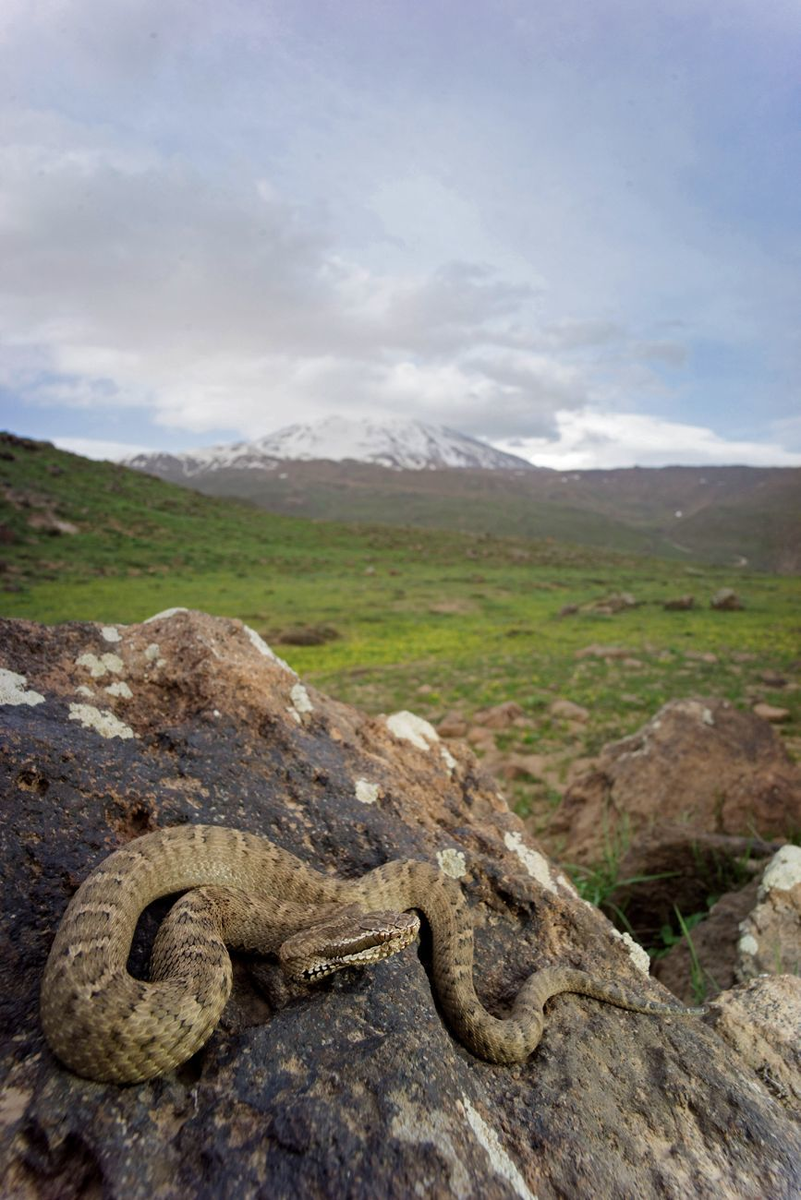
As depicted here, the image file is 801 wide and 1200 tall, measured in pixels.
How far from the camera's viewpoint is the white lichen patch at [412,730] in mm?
6277

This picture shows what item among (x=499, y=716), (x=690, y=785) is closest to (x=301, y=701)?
(x=690, y=785)

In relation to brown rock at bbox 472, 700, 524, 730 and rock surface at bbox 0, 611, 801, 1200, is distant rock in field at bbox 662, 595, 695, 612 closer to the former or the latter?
brown rock at bbox 472, 700, 524, 730

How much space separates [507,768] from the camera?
15383 mm

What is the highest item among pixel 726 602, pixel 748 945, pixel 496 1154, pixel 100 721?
pixel 100 721

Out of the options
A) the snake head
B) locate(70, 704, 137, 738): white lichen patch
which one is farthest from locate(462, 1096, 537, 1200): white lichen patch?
locate(70, 704, 137, 738): white lichen patch

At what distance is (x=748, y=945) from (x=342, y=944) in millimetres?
3996

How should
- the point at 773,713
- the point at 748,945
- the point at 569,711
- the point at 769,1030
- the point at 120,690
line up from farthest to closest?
the point at 569,711
the point at 773,713
the point at 748,945
the point at 120,690
the point at 769,1030

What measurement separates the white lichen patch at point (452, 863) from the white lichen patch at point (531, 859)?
27.7 inches

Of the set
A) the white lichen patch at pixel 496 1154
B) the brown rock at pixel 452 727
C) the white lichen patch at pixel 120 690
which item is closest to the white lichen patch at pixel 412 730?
the white lichen patch at pixel 120 690

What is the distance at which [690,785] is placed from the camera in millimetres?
10305

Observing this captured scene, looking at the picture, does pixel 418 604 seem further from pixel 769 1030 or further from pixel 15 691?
pixel 769 1030

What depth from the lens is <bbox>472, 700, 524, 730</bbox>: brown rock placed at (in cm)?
1888

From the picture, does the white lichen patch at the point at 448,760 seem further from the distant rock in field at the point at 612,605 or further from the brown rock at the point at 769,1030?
the distant rock in field at the point at 612,605

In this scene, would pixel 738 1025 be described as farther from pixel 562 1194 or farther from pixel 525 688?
pixel 525 688
